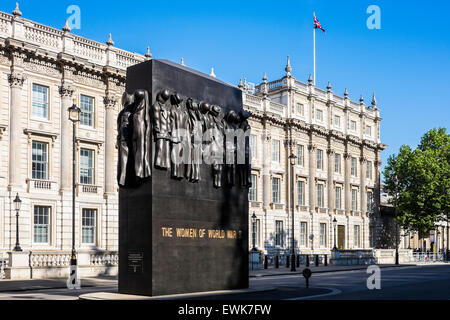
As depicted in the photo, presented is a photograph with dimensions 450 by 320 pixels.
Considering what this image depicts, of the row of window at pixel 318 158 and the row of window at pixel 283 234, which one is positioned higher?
the row of window at pixel 318 158

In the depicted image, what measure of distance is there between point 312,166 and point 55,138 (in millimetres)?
31282

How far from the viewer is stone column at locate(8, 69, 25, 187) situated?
36125 mm

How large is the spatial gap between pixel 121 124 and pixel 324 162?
1931 inches

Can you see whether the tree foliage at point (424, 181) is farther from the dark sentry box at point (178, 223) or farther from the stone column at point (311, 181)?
the dark sentry box at point (178, 223)

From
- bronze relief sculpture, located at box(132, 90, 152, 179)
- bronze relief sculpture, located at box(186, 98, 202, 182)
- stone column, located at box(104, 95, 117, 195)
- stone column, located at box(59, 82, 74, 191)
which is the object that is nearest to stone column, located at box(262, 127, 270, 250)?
stone column, located at box(104, 95, 117, 195)

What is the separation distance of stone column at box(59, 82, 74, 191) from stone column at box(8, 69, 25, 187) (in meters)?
3.14

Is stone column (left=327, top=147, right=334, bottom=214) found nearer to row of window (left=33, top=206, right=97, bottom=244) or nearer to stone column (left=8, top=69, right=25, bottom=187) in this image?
row of window (left=33, top=206, right=97, bottom=244)

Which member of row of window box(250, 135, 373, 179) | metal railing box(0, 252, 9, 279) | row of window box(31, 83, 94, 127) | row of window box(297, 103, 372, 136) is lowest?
metal railing box(0, 252, 9, 279)

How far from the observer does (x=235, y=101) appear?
2159 centimetres

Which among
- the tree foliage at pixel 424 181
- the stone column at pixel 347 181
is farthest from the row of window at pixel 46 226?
the tree foliage at pixel 424 181

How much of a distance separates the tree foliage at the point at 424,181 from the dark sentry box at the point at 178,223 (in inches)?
1910

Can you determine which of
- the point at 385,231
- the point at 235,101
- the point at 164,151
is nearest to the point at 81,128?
the point at 235,101

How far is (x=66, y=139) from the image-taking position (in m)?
39.4

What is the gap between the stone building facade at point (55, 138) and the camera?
36.2 m
